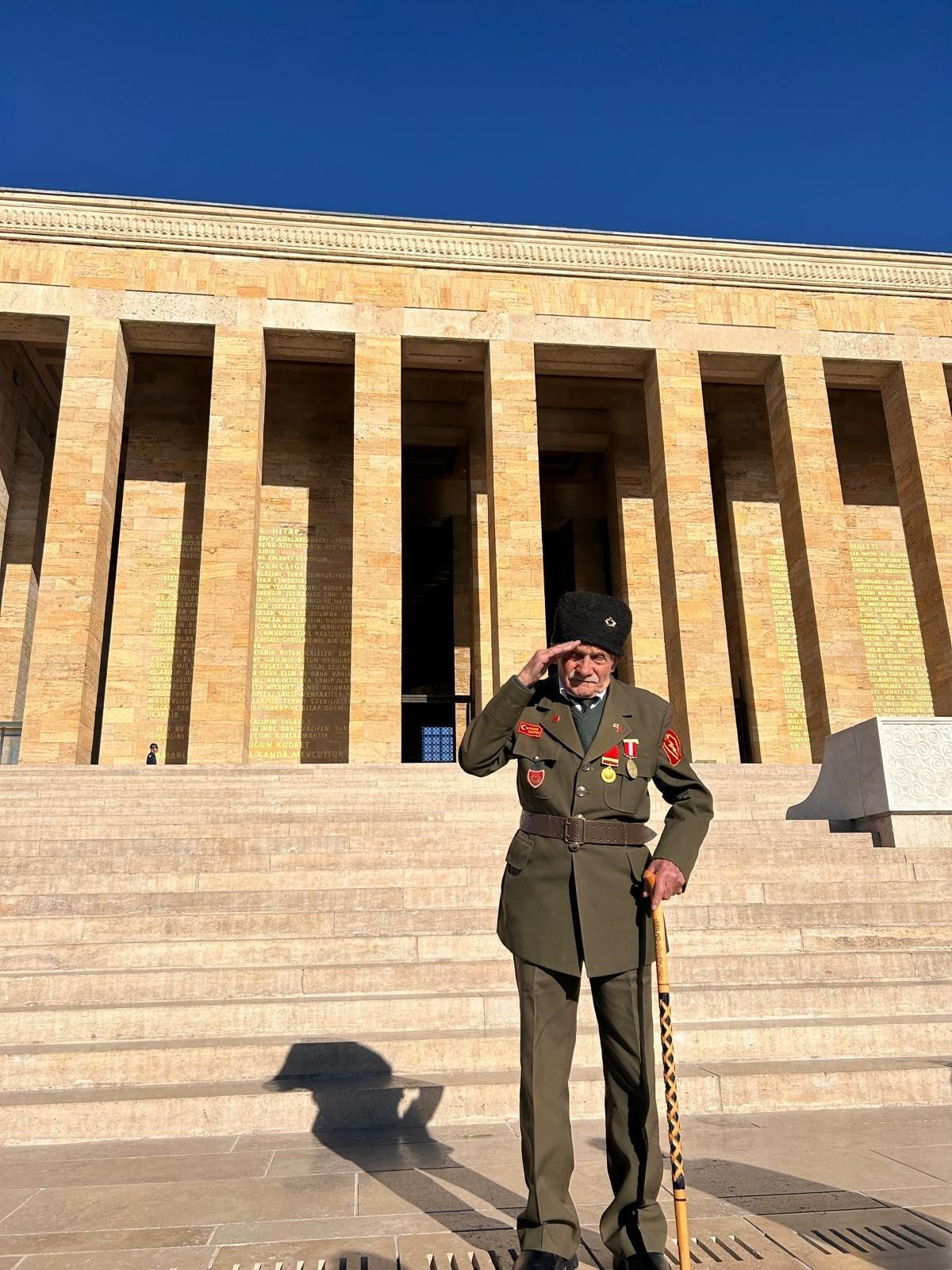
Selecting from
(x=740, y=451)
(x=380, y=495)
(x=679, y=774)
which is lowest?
(x=679, y=774)

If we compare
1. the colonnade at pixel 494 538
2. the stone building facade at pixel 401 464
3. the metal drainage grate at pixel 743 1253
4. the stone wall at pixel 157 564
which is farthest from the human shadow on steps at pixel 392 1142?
the stone wall at pixel 157 564

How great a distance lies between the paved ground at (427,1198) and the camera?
2453mm

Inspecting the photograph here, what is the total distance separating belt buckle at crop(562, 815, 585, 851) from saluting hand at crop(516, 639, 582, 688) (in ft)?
1.34

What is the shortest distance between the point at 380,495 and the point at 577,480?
7.73 metres

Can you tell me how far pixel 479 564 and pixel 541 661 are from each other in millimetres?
15938

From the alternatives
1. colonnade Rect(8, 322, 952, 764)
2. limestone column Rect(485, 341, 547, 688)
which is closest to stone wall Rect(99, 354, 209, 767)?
colonnade Rect(8, 322, 952, 764)

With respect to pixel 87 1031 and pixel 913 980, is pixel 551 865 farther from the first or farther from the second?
pixel 913 980

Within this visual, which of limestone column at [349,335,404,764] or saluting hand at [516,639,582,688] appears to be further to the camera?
limestone column at [349,335,404,764]

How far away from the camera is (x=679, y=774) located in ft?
9.50

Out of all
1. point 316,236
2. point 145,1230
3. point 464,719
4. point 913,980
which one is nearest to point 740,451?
point 464,719

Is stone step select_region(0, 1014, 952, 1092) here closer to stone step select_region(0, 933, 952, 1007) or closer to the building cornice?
stone step select_region(0, 933, 952, 1007)

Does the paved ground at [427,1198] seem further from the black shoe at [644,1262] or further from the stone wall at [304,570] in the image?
the stone wall at [304,570]

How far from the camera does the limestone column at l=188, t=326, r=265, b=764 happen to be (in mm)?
13938

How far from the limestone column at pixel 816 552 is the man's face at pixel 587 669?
1302cm
